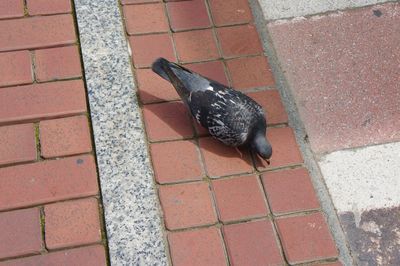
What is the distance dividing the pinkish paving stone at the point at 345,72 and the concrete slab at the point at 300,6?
0.17 feet

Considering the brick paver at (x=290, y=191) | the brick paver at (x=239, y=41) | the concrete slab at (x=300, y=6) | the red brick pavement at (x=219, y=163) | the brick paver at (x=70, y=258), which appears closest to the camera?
Answer: the brick paver at (x=70, y=258)

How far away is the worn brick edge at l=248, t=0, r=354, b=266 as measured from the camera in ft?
8.11

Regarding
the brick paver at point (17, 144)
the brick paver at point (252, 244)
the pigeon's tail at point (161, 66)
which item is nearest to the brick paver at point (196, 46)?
the pigeon's tail at point (161, 66)

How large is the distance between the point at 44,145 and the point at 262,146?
0.99 m

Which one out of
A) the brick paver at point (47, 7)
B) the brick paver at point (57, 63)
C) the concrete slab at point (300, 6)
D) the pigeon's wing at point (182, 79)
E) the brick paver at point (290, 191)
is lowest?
the brick paver at point (290, 191)

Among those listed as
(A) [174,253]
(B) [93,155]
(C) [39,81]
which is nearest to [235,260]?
(A) [174,253]

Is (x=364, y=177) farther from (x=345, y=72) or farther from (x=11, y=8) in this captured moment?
(x=11, y=8)

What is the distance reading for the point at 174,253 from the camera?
92.7 inches

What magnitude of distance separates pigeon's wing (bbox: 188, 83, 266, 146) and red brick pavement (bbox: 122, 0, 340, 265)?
4.1 inches

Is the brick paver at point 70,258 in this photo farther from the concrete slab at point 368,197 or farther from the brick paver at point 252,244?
the concrete slab at point 368,197

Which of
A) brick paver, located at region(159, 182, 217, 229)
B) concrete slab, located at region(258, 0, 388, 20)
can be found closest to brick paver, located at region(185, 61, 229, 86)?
concrete slab, located at region(258, 0, 388, 20)

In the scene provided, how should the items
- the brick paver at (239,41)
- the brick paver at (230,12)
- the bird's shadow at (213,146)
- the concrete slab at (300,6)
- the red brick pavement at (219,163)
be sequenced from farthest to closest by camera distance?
the concrete slab at (300,6), the brick paver at (230,12), the brick paver at (239,41), the bird's shadow at (213,146), the red brick pavement at (219,163)

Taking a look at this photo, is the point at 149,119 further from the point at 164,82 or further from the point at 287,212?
the point at 287,212

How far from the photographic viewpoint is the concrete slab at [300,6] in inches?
128
